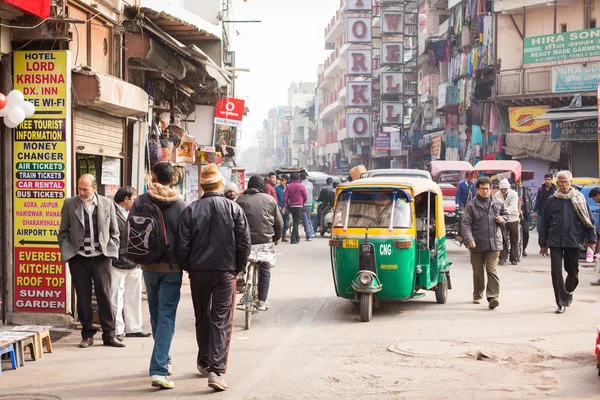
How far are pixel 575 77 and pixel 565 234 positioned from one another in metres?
25.1

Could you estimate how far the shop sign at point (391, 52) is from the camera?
187ft

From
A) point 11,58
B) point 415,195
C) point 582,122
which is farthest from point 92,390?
point 582,122

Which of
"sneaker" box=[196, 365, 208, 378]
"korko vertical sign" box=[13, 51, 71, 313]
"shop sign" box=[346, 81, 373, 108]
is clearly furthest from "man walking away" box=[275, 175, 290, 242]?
"shop sign" box=[346, 81, 373, 108]

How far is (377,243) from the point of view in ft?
34.5

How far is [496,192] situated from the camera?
17812 mm

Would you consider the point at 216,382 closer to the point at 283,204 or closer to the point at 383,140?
the point at 283,204

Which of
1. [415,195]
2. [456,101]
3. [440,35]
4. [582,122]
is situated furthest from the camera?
[440,35]

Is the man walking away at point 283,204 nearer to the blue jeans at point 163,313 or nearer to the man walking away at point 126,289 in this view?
the man walking away at point 126,289

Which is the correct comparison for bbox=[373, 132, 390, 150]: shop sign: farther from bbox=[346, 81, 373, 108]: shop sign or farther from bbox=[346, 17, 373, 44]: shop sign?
bbox=[346, 17, 373, 44]: shop sign

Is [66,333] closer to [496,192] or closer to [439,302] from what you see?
[439,302]

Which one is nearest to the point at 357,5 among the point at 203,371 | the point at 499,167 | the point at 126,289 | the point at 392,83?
the point at 392,83

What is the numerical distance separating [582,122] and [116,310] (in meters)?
27.0

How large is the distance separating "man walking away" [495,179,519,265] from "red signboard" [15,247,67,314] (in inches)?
408

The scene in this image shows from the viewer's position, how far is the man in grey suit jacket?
8.75m
